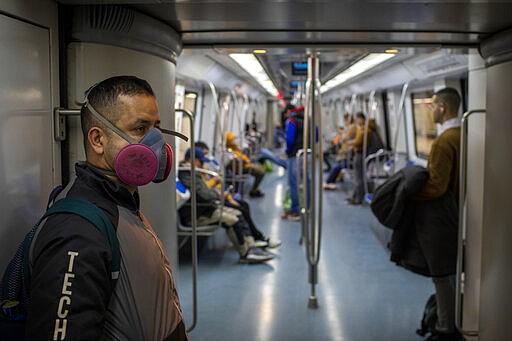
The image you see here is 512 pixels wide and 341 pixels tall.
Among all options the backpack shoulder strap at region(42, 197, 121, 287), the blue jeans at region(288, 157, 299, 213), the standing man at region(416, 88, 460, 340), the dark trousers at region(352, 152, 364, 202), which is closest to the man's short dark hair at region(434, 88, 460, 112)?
the standing man at region(416, 88, 460, 340)

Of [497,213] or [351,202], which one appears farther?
[351,202]

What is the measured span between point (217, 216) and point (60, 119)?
4352 millimetres

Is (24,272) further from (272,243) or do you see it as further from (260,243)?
(272,243)

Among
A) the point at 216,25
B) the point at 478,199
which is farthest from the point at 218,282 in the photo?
the point at 216,25

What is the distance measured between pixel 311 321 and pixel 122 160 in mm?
3560

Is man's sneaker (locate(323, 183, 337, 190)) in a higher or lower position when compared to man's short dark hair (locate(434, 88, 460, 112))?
lower

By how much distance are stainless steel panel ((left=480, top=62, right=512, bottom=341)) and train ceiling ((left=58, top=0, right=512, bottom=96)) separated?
1.15ft

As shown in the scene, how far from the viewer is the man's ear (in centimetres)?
182

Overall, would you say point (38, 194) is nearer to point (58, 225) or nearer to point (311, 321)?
point (58, 225)

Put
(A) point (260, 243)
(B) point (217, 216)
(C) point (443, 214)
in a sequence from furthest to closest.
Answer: (A) point (260, 243)
(B) point (217, 216)
(C) point (443, 214)

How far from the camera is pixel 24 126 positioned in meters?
2.12

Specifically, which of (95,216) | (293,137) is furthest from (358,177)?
(95,216)

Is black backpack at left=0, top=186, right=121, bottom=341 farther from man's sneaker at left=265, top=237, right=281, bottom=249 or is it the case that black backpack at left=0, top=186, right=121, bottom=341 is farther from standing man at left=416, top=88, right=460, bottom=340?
man's sneaker at left=265, top=237, right=281, bottom=249

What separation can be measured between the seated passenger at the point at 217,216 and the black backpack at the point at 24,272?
4569mm
